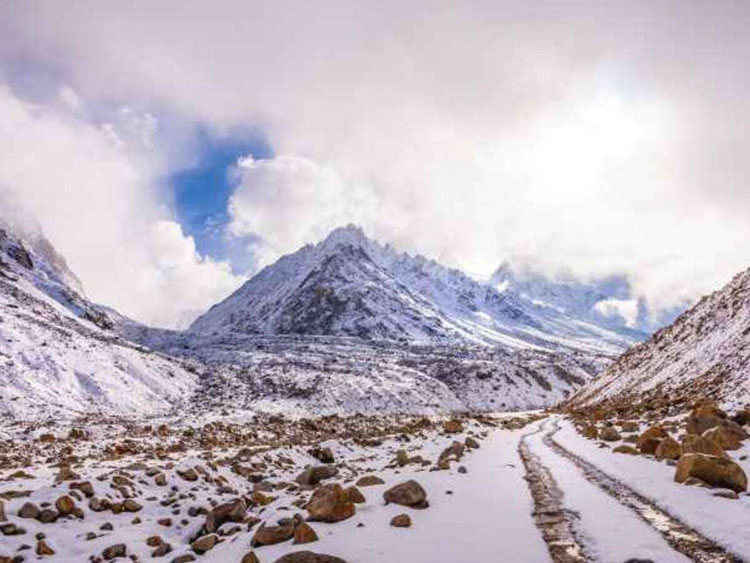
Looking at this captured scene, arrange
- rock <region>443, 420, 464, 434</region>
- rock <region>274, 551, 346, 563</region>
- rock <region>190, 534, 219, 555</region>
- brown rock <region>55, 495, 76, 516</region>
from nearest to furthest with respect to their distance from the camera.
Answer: rock <region>274, 551, 346, 563</region>
rock <region>190, 534, 219, 555</region>
brown rock <region>55, 495, 76, 516</region>
rock <region>443, 420, 464, 434</region>

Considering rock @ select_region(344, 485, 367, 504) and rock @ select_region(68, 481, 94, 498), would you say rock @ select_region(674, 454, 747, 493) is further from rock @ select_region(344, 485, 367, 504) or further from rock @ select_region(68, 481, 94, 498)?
rock @ select_region(68, 481, 94, 498)

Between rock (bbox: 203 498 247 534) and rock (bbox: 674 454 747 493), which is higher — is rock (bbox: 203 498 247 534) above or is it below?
below

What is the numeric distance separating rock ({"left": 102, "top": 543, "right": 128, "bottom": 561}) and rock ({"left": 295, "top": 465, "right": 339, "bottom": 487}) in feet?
29.6

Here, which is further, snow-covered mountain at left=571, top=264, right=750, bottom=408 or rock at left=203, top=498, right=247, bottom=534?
snow-covered mountain at left=571, top=264, right=750, bottom=408

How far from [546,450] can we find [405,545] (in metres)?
23.2

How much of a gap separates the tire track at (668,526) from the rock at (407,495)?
18.1 ft

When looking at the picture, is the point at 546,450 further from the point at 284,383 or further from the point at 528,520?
the point at 284,383

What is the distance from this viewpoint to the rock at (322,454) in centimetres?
3544

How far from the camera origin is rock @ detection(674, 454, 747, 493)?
1652 cm

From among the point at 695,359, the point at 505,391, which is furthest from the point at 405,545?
the point at 505,391

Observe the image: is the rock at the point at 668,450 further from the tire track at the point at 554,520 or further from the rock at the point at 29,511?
the rock at the point at 29,511

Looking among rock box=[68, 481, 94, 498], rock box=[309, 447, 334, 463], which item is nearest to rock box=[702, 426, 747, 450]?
rock box=[309, 447, 334, 463]

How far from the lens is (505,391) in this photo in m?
155

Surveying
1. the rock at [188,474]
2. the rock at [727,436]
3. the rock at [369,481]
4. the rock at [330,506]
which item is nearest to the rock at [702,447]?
the rock at [727,436]
